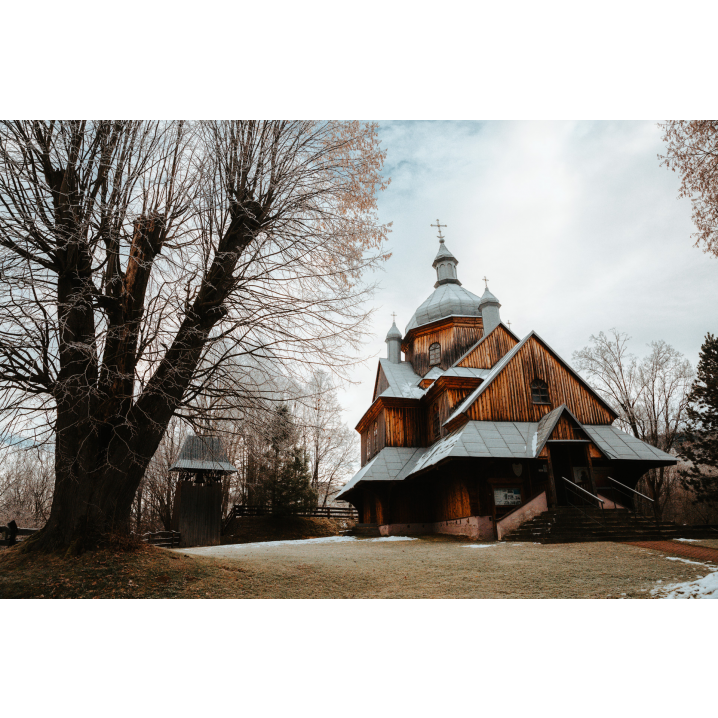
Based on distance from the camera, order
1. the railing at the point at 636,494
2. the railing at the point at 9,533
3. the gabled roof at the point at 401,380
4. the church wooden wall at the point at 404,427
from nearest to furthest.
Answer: the railing at the point at 9,533 → the railing at the point at 636,494 → the church wooden wall at the point at 404,427 → the gabled roof at the point at 401,380

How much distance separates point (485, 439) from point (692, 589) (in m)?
8.56

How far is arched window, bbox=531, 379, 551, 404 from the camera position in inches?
585

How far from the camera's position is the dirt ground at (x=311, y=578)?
4.55 meters

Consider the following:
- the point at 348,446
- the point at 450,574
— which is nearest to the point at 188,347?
the point at 450,574

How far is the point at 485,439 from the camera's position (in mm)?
13188

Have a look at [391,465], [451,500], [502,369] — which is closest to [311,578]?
[451,500]

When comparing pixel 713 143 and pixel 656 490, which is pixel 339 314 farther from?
pixel 656 490

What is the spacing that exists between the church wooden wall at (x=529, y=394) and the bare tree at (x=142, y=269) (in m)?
9.27

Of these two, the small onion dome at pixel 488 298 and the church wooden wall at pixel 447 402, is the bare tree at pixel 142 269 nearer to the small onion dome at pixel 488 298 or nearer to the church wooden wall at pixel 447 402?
the church wooden wall at pixel 447 402

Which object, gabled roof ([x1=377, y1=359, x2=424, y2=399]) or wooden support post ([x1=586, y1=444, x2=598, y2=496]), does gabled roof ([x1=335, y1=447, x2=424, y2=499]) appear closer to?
gabled roof ([x1=377, y1=359, x2=424, y2=399])

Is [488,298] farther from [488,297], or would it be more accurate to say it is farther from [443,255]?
[443,255]

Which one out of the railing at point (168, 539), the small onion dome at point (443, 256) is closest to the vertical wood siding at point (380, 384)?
the small onion dome at point (443, 256)

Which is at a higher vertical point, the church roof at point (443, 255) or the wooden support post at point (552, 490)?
the church roof at point (443, 255)

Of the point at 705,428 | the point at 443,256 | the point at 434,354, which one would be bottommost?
the point at 705,428
